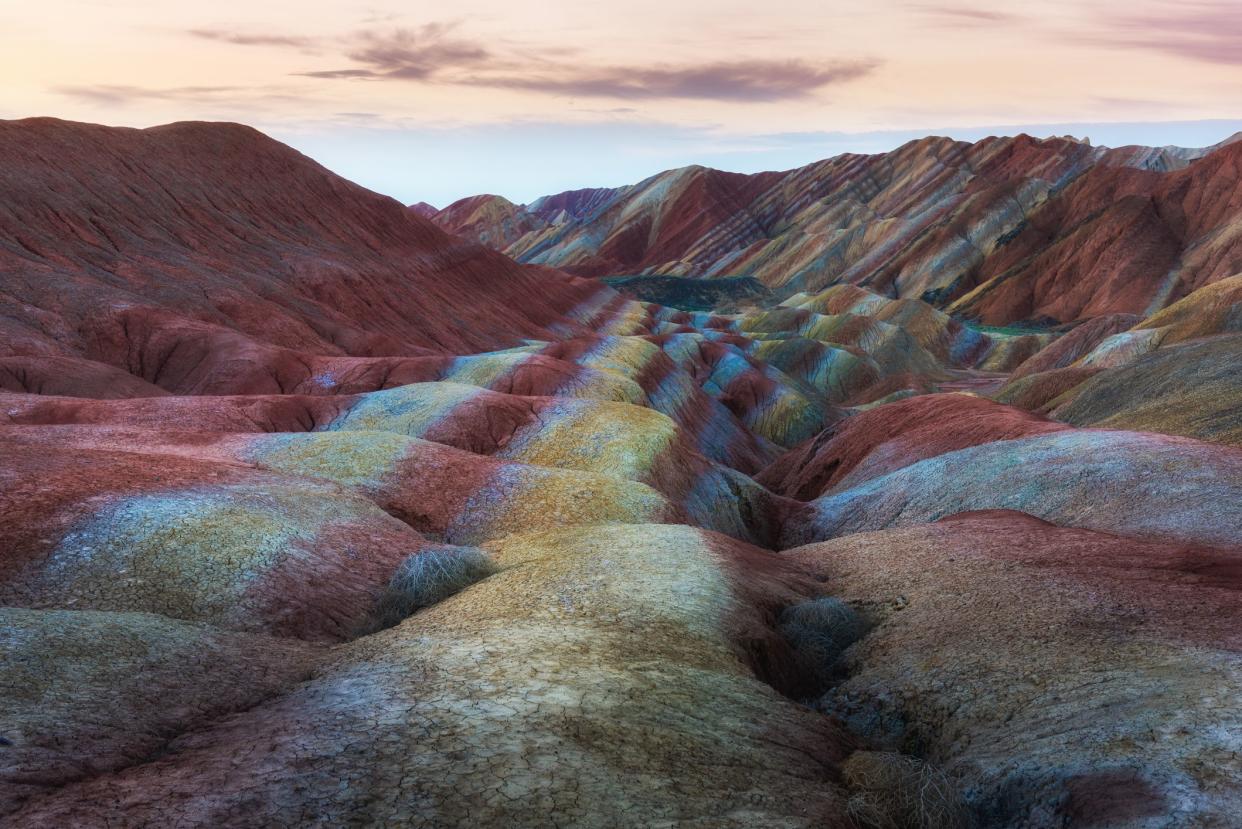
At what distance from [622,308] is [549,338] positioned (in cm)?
3184

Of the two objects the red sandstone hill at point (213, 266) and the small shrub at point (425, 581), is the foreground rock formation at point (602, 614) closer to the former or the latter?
the small shrub at point (425, 581)

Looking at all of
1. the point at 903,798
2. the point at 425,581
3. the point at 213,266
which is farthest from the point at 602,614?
the point at 213,266

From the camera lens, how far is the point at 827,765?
1216cm

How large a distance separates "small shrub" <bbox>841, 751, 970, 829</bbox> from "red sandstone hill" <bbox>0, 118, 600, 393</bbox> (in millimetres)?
50325

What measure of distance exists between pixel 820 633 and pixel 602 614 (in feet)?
15.3

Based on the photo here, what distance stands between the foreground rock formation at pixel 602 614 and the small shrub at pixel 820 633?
0.07 meters

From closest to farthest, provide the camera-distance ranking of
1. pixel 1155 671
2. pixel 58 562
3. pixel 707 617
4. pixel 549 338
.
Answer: pixel 1155 671 → pixel 707 617 → pixel 58 562 → pixel 549 338

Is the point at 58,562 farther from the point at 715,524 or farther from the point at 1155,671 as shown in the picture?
the point at 715,524

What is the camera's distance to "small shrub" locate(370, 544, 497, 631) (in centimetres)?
1873

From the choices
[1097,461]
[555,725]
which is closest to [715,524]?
[1097,461]

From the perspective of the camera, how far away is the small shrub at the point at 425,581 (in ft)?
61.5

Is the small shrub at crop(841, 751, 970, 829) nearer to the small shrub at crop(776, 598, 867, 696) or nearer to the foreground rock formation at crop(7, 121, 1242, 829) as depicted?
the foreground rock formation at crop(7, 121, 1242, 829)

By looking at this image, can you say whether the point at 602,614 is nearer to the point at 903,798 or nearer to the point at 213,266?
the point at 903,798

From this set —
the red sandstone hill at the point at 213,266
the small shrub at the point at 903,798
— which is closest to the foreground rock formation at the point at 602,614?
the small shrub at the point at 903,798
